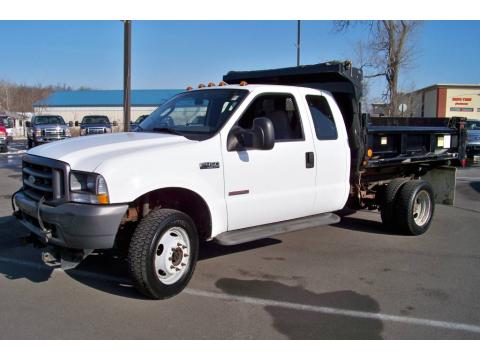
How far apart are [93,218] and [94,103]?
242 feet

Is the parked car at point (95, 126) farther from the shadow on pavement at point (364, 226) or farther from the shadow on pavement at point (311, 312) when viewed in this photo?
the shadow on pavement at point (311, 312)

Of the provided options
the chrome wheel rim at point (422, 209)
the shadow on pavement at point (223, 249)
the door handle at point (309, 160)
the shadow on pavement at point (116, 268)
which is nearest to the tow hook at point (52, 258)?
the shadow on pavement at point (116, 268)

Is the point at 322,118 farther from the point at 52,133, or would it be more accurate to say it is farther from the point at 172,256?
the point at 52,133

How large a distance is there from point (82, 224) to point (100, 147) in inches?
31.8

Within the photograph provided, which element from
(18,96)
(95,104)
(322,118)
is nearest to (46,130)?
(322,118)

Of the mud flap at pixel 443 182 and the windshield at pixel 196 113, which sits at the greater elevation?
the windshield at pixel 196 113

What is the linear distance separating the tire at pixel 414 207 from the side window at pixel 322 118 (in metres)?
1.71

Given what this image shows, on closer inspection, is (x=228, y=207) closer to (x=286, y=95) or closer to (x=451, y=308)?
(x=286, y=95)

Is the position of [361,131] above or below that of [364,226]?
above

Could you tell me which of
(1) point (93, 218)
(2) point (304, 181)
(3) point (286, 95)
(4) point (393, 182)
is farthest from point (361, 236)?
(1) point (93, 218)

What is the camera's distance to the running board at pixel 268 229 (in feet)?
16.2

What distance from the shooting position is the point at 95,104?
7344 centimetres

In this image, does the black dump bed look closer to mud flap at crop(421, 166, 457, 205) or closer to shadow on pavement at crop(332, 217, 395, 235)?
mud flap at crop(421, 166, 457, 205)

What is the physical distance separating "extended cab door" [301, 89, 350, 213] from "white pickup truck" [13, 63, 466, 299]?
15 mm
